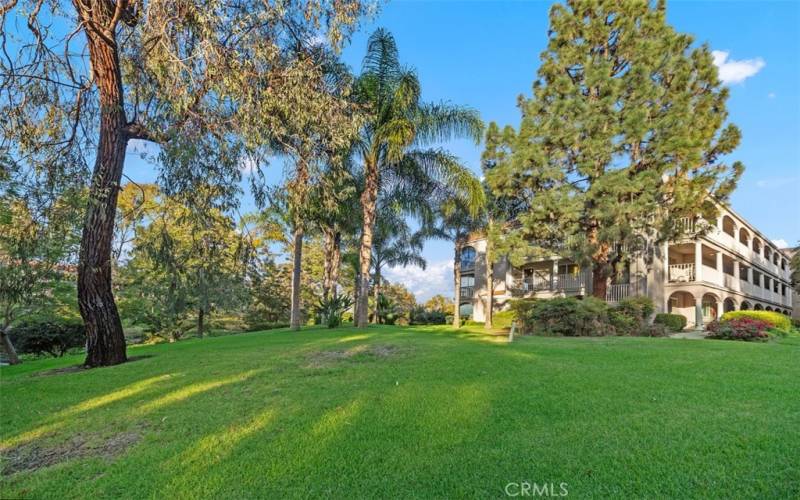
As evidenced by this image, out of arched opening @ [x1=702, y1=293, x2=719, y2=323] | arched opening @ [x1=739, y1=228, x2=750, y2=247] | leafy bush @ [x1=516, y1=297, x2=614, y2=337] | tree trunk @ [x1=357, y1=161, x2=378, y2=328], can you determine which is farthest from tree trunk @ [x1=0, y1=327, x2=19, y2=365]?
arched opening @ [x1=739, y1=228, x2=750, y2=247]

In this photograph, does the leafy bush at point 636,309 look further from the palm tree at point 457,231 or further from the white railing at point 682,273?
the palm tree at point 457,231

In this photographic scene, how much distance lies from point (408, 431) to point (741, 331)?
45.4 feet

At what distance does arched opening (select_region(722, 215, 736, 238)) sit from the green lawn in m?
24.2

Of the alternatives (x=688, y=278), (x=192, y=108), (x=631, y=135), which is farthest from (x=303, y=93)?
(x=688, y=278)

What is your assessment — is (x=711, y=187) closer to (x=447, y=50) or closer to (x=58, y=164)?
(x=447, y=50)

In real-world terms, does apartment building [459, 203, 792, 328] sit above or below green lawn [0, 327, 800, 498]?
above

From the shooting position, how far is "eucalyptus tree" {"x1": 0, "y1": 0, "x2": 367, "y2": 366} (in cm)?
647

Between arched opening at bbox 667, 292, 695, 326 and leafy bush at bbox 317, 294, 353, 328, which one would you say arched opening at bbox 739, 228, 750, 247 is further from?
leafy bush at bbox 317, 294, 353, 328

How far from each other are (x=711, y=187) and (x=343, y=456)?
18.2 m

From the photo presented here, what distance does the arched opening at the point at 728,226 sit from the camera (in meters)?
25.7

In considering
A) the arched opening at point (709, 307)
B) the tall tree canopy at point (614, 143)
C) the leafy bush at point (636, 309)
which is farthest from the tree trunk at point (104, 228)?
the arched opening at point (709, 307)

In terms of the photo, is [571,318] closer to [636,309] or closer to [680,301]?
[636,309]

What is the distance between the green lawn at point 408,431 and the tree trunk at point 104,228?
140 centimetres

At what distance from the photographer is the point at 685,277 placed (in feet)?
70.4
